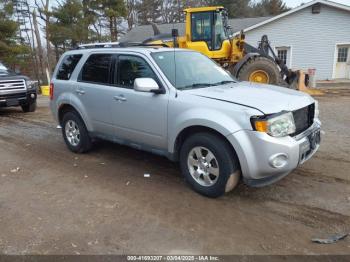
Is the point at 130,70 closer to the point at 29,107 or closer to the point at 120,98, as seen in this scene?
the point at 120,98

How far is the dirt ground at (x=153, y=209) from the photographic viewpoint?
3.25 meters

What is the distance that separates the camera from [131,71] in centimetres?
489

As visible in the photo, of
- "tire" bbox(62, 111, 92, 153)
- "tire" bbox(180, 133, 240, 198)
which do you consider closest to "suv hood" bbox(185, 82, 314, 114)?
"tire" bbox(180, 133, 240, 198)

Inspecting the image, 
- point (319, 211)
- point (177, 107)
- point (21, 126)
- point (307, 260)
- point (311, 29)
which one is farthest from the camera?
point (311, 29)

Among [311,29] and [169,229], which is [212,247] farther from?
[311,29]

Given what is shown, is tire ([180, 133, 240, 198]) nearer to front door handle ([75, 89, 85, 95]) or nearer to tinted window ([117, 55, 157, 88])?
tinted window ([117, 55, 157, 88])

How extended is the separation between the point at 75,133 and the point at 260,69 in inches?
302

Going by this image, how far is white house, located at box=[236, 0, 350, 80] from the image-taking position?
19.2m

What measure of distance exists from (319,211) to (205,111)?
1.78 metres

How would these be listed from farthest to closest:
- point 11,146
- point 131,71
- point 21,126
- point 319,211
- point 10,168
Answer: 1. point 21,126
2. point 11,146
3. point 10,168
4. point 131,71
5. point 319,211

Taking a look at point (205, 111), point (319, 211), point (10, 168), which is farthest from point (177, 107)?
point (10, 168)

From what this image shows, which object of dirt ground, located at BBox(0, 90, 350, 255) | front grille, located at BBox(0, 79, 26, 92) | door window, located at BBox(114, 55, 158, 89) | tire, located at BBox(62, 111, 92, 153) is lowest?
dirt ground, located at BBox(0, 90, 350, 255)

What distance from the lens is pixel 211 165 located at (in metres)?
4.09

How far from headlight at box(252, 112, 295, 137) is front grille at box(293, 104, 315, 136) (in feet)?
0.56
